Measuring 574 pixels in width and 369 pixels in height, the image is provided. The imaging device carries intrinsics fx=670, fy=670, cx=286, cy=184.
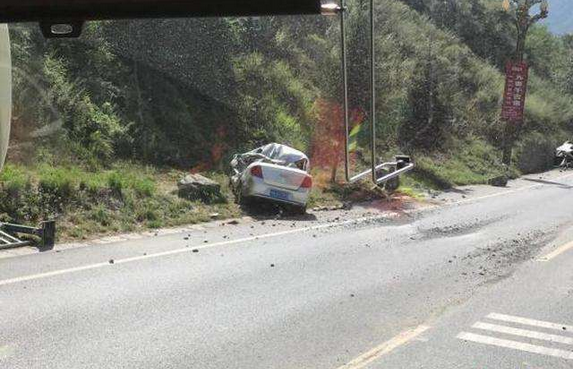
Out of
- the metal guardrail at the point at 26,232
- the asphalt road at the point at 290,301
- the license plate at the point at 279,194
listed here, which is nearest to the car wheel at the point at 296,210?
the license plate at the point at 279,194

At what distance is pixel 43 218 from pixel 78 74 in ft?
24.2

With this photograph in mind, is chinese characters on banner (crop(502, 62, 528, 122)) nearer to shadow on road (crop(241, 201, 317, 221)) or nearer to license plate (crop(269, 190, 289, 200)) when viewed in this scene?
shadow on road (crop(241, 201, 317, 221))

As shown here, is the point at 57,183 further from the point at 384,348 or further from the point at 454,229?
the point at 384,348

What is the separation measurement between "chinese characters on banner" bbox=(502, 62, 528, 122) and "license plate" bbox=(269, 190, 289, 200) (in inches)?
713

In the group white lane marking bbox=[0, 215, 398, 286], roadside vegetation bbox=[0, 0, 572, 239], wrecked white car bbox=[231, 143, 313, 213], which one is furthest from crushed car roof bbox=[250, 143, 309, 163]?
white lane marking bbox=[0, 215, 398, 286]

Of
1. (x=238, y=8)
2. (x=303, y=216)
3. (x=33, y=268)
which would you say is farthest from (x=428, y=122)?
(x=238, y=8)

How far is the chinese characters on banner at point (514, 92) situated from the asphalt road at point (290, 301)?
59.3 feet

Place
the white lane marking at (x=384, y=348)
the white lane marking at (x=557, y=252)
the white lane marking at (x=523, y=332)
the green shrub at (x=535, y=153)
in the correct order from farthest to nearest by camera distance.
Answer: the green shrub at (x=535, y=153) → the white lane marking at (x=557, y=252) → the white lane marking at (x=523, y=332) → the white lane marking at (x=384, y=348)

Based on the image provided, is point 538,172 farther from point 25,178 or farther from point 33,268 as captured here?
point 33,268

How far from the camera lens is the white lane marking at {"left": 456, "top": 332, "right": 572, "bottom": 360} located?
5.45m

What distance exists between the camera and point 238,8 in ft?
7.95

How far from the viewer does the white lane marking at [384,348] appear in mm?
5105

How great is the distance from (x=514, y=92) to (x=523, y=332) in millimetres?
24601

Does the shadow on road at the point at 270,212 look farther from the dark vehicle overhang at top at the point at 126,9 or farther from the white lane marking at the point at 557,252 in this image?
the dark vehicle overhang at top at the point at 126,9
